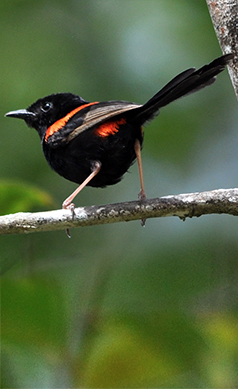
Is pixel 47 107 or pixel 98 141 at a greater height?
pixel 47 107

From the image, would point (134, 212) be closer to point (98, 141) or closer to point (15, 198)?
point (98, 141)

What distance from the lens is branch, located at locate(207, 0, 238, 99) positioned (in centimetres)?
277

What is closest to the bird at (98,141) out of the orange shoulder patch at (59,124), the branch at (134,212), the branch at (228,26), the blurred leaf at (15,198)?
the orange shoulder patch at (59,124)

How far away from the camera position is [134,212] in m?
3.06

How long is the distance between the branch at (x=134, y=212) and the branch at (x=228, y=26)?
1.85 ft

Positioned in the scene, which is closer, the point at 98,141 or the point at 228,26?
the point at 228,26

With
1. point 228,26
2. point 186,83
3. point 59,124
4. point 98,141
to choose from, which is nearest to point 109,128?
point 98,141

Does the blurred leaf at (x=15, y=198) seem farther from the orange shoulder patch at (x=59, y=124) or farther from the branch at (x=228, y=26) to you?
the branch at (x=228, y=26)

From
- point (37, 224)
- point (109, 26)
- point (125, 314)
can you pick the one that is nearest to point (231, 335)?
point (125, 314)

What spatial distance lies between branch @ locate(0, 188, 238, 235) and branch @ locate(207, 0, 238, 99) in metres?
0.56

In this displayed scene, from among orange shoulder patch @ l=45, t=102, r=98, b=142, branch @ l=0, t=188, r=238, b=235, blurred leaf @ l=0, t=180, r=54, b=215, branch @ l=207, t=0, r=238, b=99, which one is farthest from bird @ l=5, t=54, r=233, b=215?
branch @ l=207, t=0, r=238, b=99

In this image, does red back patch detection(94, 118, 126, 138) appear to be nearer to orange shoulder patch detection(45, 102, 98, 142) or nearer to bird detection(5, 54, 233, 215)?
bird detection(5, 54, 233, 215)

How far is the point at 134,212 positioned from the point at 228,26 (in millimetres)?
1010

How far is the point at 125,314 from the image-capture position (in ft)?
13.8
